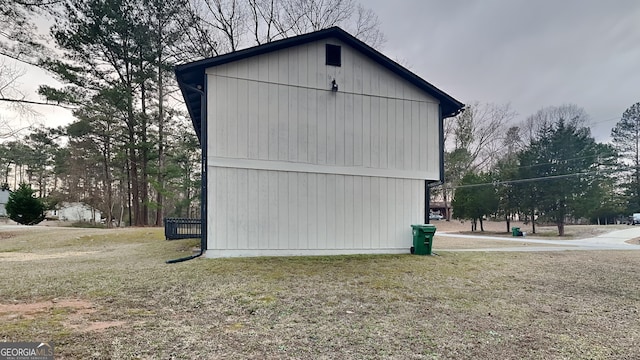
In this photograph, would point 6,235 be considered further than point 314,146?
Yes

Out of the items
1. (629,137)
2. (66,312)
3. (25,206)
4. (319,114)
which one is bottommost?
(66,312)

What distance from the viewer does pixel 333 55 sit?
9008mm

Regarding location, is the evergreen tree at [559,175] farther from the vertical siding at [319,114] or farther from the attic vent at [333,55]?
the attic vent at [333,55]

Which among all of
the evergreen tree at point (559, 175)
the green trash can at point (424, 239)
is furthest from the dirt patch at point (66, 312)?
the evergreen tree at point (559, 175)

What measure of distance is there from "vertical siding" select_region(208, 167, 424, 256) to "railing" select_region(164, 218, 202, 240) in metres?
5.68

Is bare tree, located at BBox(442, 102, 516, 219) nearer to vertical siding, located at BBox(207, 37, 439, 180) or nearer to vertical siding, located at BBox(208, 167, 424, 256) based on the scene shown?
vertical siding, located at BBox(207, 37, 439, 180)

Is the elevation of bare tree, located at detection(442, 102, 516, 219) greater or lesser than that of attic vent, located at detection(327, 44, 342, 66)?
greater

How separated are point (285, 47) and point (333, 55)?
52.0 inches

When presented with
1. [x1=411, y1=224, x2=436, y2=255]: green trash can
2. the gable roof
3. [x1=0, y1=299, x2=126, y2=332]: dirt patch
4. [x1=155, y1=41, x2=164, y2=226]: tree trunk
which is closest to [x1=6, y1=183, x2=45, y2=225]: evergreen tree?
[x1=155, y1=41, x2=164, y2=226]: tree trunk

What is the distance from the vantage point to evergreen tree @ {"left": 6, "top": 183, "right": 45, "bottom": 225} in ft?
69.7

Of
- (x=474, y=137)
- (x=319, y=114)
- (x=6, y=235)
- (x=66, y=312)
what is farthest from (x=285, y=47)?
(x=474, y=137)

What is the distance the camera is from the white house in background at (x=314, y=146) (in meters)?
7.85

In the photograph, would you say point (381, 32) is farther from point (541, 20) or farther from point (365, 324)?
point (365, 324)

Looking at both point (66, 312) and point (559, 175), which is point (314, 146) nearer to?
point (66, 312)
